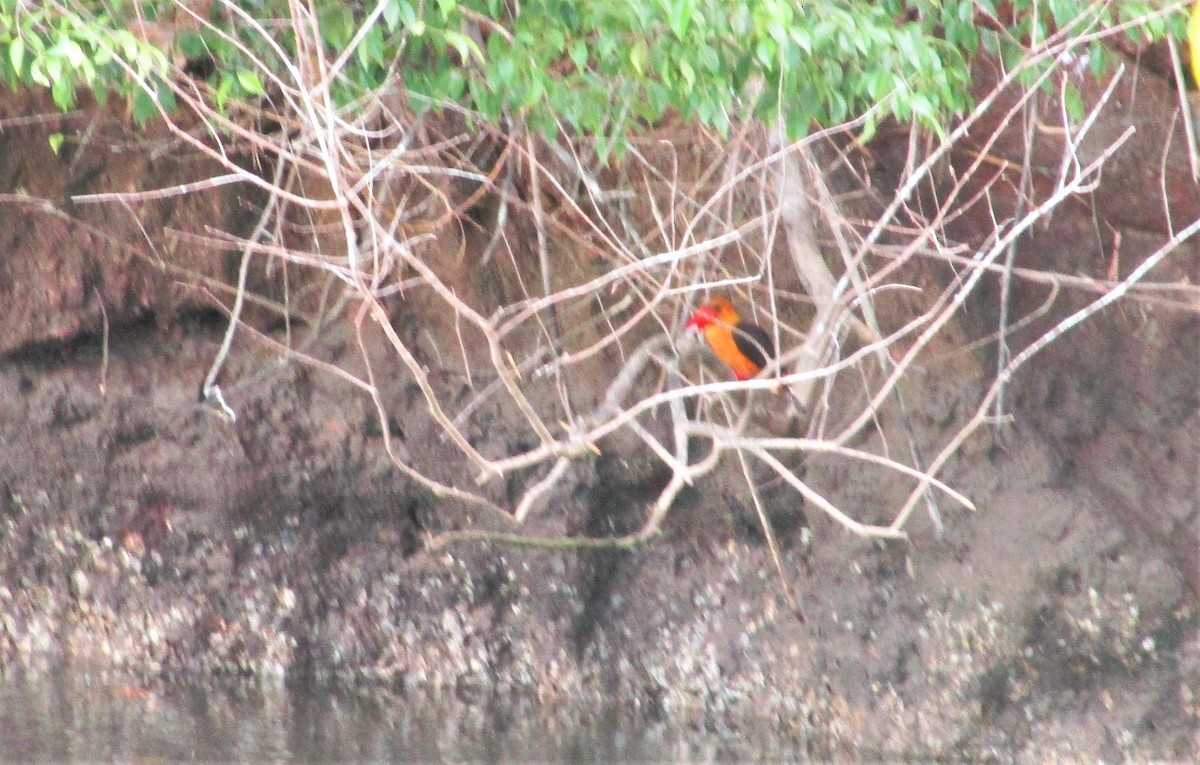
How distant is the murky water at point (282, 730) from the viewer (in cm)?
414

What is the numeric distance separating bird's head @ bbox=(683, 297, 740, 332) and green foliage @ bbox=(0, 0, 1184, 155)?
686 millimetres

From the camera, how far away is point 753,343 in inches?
175

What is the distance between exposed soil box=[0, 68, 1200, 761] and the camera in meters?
4.47

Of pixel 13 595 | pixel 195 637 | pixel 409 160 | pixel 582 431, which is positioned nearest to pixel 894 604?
pixel 582 431

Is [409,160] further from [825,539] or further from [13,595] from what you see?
[13,595]

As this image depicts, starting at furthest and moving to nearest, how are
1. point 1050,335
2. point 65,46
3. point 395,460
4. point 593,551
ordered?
point 593,551 → point 395,460 → point 1050,335 → point 65,46

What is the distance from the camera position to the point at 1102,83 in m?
4.20

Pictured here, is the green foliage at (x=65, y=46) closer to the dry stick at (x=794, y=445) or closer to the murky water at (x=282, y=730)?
the dry stick at (x=794, y=445)

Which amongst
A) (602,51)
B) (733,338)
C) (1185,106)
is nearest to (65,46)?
(602,51)

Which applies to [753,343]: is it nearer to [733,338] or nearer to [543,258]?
[733,338]

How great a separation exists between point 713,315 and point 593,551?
117 centimetres

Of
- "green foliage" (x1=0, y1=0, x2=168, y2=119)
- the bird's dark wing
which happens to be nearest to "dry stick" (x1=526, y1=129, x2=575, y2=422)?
the bird's dark wing

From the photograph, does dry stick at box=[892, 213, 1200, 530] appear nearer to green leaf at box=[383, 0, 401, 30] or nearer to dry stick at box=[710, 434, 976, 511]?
dry stick at box=[710, 434, 976, 511]

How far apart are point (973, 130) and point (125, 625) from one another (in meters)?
3.66
